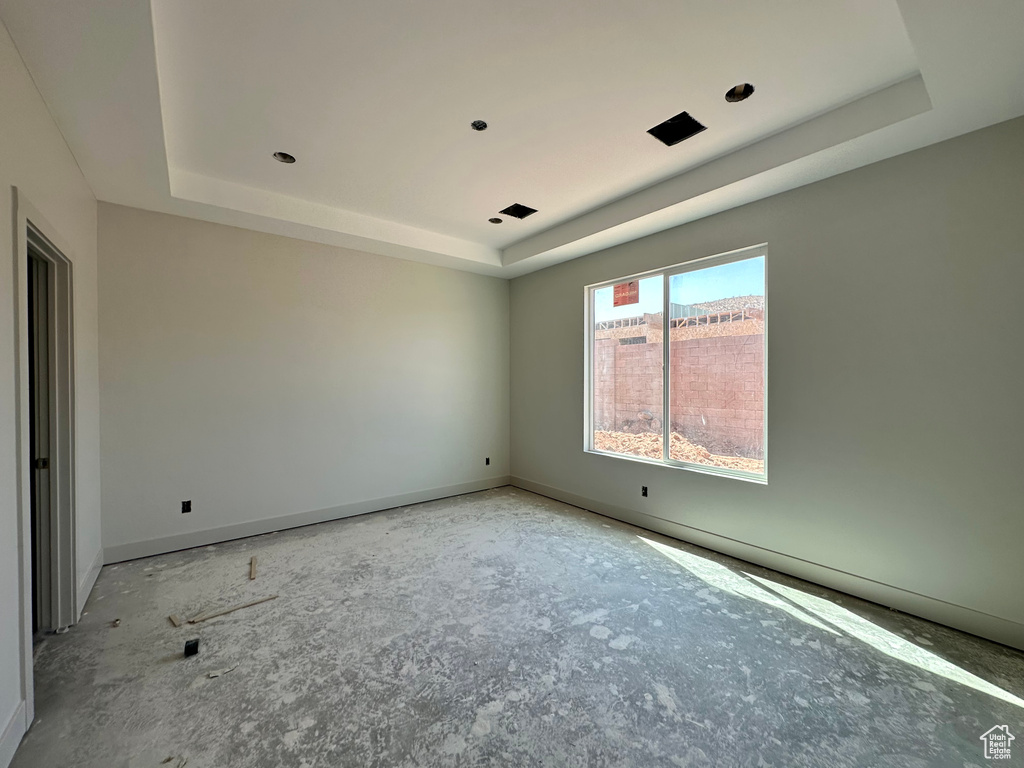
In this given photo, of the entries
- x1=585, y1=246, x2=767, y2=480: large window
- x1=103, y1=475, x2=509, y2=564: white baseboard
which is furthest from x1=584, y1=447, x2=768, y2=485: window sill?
x1=103, y1=475, x2=509, y2=564: white baseboard

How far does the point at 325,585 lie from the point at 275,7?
10.7 feet

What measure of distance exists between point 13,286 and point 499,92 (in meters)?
2.41

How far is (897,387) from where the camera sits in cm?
260

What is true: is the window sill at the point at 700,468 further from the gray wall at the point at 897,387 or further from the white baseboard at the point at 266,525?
the white baseboard at the point at 266,525

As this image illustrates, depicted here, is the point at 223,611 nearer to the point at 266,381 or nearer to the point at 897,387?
the point at 266,381

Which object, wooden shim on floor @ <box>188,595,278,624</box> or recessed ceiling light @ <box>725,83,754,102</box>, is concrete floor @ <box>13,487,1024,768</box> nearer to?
wooden shim on floor @ <box>188,595,278,624</box>

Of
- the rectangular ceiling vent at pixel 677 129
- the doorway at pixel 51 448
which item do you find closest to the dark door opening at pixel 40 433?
the doorway at pixel 51 448

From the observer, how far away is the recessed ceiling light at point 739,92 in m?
2.29

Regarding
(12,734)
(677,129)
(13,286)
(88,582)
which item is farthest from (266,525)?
(677,129)

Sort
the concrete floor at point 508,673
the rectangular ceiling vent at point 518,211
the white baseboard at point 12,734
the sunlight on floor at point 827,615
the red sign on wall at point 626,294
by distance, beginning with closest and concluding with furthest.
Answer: the white baseboard at point 12,734, the concrete floor at point 508,673, the sunlight on floor at point 827,615, the rectangular ceiling vent at point 518,211, the red sign on wall at point 626,294

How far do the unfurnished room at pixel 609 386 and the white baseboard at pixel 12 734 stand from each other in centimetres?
1

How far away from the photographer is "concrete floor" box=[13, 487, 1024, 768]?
1.62 m

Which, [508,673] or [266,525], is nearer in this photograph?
[508,673]

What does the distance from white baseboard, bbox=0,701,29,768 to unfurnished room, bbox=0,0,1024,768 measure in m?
0.01
